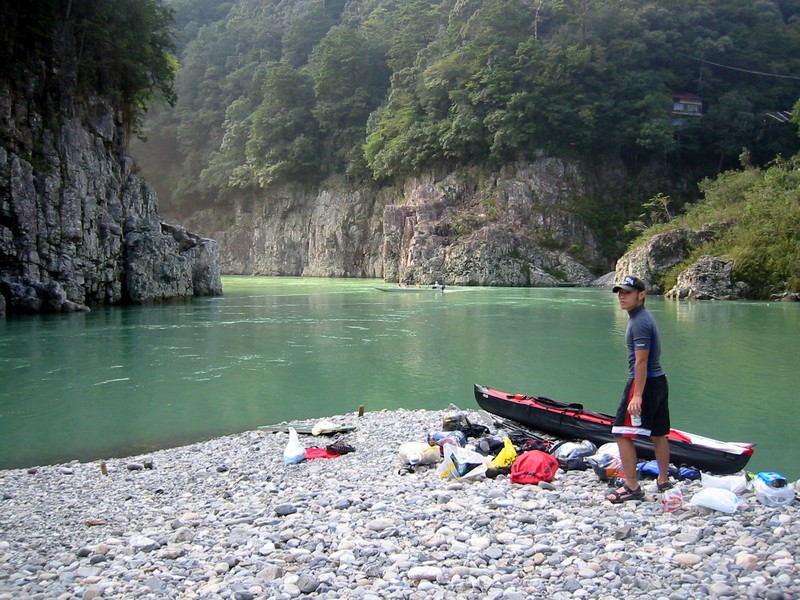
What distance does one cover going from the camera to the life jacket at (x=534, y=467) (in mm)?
6293

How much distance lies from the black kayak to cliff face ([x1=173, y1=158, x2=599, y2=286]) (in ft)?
132

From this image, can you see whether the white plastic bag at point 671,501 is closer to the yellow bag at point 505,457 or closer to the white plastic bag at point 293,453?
the yellow bag at point 505,457

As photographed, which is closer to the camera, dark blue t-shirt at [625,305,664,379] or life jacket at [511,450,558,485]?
dark blue t-shirt at [625,305,664,379]

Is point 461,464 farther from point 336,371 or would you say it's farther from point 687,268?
point 687,268

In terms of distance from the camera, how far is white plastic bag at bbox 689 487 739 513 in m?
5.13

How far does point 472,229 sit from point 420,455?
147ft

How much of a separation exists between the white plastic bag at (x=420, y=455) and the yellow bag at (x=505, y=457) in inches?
25.7

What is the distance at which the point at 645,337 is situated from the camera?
5508 mm

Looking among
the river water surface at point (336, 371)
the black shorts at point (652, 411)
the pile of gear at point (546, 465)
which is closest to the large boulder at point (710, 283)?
the river water surface at point (336, 371)

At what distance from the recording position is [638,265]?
1508 inches

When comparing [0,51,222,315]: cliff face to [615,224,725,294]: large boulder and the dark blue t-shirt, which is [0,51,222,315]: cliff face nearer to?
the dark blue t-shirt

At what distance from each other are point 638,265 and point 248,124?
5176 cm

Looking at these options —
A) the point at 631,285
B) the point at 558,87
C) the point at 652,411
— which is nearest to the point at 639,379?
the point at 652,411

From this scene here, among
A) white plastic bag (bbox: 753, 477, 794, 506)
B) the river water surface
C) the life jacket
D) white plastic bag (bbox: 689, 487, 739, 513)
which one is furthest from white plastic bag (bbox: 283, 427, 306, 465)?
white plastic bag (bbox: 753, 477, 794, 506)
